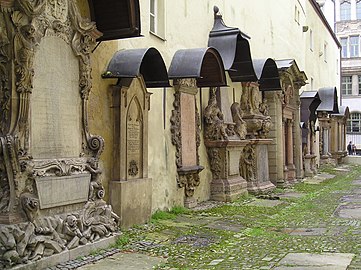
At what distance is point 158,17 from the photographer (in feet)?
37.0

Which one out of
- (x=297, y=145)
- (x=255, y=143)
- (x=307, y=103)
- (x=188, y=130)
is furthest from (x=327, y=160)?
(x=188, y=130)

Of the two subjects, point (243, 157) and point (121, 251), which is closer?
point (121, 251)

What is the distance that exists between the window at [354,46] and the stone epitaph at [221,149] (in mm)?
40826

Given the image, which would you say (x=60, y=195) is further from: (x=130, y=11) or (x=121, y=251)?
(x=130, y=11)

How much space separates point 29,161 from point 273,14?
15792 millimetres

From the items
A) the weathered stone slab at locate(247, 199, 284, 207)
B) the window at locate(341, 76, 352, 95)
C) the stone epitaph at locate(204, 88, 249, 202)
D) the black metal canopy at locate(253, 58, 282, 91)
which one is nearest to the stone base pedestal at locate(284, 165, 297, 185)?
the black metal canopy at locate(253, 58, 282, 91)

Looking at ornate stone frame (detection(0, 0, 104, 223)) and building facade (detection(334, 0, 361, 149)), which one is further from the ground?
building facade (detection(334, 0, 361, 149))

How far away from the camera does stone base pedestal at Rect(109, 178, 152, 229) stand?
8.55 metres

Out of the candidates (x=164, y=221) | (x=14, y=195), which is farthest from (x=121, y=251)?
(x=164, y=221)

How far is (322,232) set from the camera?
9.31 metres

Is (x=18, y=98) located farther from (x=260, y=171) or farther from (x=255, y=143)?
(x=260, y=171)

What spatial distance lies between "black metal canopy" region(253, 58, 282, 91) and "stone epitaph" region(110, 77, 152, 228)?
6685 mm

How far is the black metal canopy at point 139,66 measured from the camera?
8469 mm

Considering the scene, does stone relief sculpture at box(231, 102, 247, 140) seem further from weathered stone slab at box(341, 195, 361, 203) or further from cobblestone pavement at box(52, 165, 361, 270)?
weathered stone slab at box(341, 195, 361, 203)
